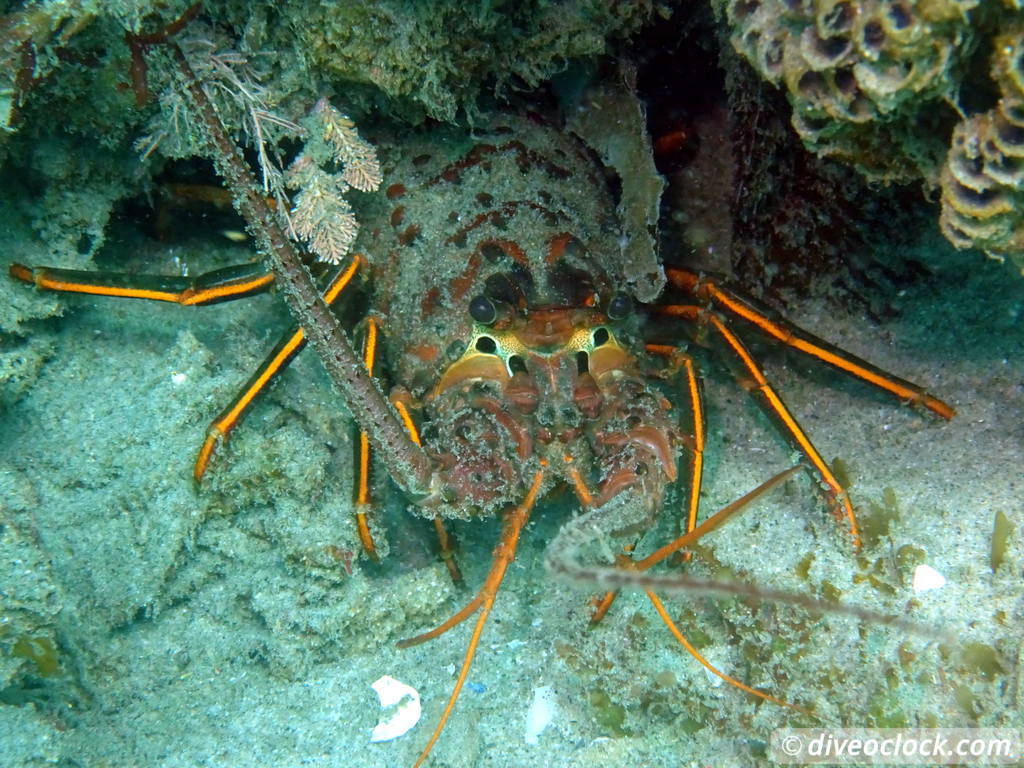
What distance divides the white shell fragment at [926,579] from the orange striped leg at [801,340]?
0.91 metres

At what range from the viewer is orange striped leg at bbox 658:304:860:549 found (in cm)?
311

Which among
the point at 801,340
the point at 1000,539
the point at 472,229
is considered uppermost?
the point at 472,229

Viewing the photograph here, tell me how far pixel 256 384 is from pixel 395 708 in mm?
1831

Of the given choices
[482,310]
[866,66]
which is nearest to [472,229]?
[482,310]

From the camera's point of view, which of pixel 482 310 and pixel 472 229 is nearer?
pixel 482 310

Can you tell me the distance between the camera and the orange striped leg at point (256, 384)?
3.43 metres

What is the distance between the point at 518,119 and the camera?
3.99 metres

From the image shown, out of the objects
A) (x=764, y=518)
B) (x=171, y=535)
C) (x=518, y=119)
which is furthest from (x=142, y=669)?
(x=518, y=119)

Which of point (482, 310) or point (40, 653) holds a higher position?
point (482, 310)

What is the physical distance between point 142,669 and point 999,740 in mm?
3786

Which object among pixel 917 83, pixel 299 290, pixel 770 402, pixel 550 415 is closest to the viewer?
pixel 917 83

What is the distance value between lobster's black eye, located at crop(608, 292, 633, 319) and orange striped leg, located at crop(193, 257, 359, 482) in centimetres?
149

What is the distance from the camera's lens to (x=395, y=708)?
3336mm

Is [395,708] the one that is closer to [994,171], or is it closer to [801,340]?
[801,340]
